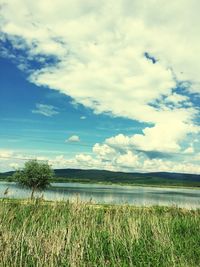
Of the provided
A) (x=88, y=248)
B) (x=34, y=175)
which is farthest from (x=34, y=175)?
(x=88, y=248)

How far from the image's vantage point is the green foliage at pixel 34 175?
237ft

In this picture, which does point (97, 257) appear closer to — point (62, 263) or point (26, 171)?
point (62, 263)

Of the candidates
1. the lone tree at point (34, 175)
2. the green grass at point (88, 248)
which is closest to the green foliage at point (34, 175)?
the lone tree at point (34, 175)

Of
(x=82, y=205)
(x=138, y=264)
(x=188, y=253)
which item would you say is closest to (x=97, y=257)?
(x=138, y=264)

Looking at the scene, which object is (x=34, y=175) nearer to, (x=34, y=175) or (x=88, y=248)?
(x=34, y=175)

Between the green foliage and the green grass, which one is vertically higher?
the green foliage

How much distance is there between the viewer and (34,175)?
72062 mm

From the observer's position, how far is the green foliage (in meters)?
72.4

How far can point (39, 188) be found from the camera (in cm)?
7431

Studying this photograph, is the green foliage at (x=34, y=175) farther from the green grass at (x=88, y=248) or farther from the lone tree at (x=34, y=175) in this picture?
the green grass at (x=88, y=248)

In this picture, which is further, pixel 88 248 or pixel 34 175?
pixel 34 175

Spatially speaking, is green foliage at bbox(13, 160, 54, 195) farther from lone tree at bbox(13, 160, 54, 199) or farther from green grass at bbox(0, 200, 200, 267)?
green grass at bbox(0, 200, 200, 267)

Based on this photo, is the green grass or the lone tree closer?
the green grass

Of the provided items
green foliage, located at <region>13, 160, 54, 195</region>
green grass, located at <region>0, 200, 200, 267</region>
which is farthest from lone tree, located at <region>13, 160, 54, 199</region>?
green grass, located at <region>0, 200, 200, 267</region>
